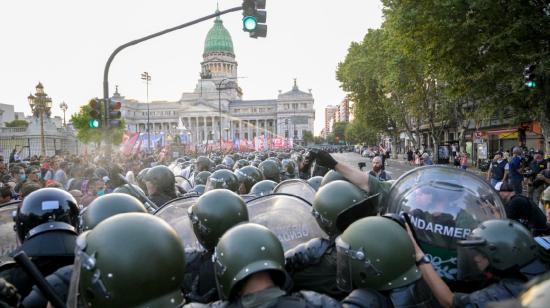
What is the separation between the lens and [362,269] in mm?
2248

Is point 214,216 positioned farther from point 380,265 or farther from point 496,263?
point 496,263

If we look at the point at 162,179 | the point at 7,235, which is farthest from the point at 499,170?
the point at 7,235

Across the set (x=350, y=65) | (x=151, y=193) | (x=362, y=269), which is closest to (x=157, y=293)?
(x=362, y=269)

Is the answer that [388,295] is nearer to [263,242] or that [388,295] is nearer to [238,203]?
[263,242]

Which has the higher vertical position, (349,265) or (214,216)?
(214,216)

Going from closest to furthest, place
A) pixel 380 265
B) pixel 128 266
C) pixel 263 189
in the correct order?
pixel 128 266, pixel 380 265, pixel 263 189

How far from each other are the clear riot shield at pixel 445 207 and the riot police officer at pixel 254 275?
40.6 inches

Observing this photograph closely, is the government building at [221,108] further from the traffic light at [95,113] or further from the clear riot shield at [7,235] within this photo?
the clear riot shield at [7,235]

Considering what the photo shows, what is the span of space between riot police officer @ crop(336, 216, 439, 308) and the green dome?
409ft

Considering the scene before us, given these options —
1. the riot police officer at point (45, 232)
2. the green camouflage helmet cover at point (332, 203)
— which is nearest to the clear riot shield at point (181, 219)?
the riot police officer at point (45, 232)

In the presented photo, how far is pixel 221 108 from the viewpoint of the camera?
4680 inches

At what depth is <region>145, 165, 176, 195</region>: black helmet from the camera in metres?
5.43

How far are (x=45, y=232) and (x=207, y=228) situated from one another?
98 cm

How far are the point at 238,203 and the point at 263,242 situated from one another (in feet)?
2.73
